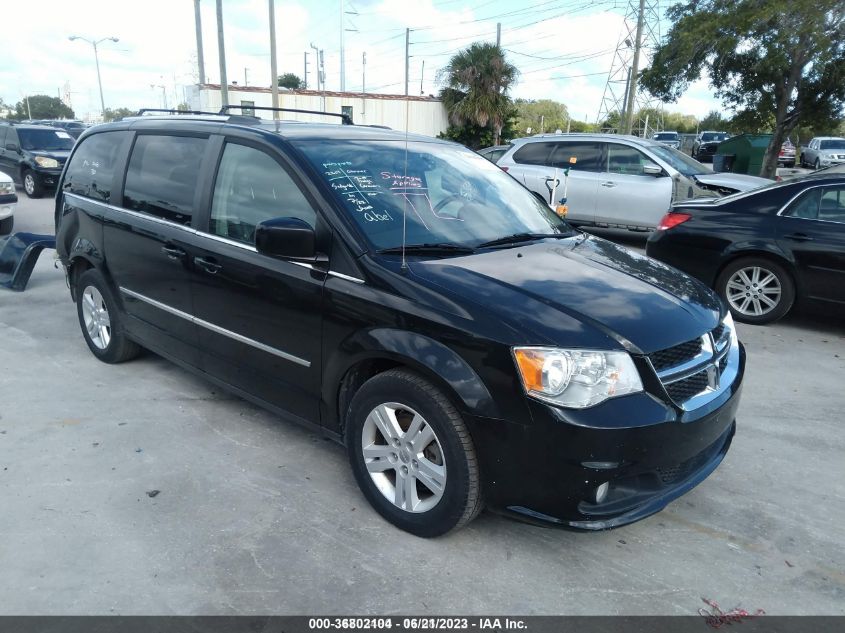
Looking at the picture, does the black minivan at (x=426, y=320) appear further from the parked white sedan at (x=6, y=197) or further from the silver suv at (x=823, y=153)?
the silver suv at (x=823, y=153)

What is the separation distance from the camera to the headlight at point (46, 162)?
1530 cm

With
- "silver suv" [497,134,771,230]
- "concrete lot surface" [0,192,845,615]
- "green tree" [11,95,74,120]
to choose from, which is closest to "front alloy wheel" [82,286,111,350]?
"concrete lot surface" [0,192,845,615]

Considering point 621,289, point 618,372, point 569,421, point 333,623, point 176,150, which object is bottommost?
point 333,623

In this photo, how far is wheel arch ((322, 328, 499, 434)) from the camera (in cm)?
261

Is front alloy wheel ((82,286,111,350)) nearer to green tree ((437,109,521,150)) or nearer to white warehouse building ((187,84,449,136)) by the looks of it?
green tree ((437,109,521,150))

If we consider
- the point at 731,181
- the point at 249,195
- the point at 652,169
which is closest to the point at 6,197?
the point at 249,195

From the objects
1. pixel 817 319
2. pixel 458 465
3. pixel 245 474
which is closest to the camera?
A: pixel 458 465

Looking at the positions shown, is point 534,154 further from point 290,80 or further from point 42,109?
point 42,109

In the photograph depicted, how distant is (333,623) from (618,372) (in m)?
1.46

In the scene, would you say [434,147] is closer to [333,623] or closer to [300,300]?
[300,300]

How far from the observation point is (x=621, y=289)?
3059 millimetres

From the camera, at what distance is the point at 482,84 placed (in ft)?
101

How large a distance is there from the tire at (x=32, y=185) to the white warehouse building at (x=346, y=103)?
16.6m

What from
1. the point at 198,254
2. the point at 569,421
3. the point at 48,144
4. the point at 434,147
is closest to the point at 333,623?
the point at 569,421
